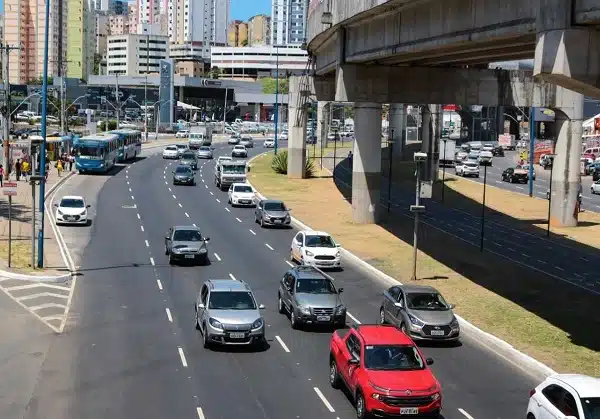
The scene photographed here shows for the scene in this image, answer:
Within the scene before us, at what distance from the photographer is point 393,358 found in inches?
731

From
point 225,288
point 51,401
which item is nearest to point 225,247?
point 225,288

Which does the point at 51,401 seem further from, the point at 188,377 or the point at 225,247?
the point at 225,247

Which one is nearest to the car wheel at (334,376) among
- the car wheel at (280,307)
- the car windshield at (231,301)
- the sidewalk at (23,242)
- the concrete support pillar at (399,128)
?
the car windshield at (231,301)

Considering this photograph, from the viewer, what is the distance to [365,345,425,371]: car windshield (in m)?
18.4

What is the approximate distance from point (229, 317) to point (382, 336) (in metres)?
5.59

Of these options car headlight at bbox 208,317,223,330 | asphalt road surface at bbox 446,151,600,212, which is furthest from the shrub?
car headlight at bbox 208,317,223,330

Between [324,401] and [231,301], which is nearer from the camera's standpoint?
[324,401]

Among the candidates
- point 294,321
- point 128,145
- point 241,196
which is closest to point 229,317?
point 294,321

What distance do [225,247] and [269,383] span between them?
888 inches

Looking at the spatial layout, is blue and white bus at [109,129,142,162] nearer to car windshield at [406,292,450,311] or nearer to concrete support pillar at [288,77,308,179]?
concrete support pillar at [288,77,308,179]

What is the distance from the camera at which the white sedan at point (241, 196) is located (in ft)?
196

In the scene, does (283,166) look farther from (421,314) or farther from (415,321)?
(415,321)

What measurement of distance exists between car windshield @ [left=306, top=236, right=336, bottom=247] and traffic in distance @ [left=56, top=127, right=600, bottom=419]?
4cm

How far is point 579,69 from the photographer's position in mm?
23734
